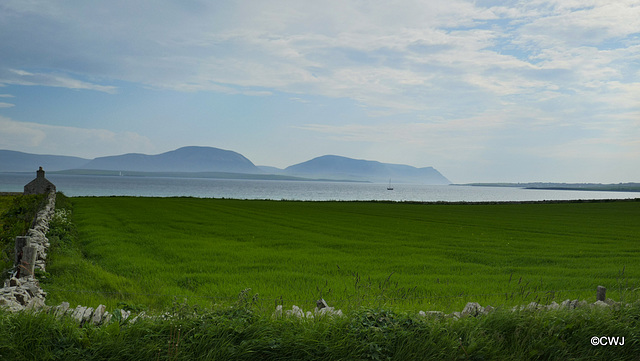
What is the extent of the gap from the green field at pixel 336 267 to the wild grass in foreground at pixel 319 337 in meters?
0.77

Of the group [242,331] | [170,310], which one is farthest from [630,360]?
[170,310]

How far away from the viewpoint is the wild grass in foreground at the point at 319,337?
5055 millimetres

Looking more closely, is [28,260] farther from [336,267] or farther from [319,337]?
[336,267]

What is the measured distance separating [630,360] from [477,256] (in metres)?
11.9

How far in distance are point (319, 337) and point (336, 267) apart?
9.09 m

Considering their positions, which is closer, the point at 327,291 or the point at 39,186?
the point at 327,291

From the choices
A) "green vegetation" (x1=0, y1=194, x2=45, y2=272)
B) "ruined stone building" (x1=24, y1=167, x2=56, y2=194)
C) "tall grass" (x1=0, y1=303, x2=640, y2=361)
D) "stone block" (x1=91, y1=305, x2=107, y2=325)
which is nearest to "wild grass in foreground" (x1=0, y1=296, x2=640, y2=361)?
"tall grass" (x1=0, y1=303, x2=640, y2=361)

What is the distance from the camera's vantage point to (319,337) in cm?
532

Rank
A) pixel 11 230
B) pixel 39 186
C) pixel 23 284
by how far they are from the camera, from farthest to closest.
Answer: pixel 39 186, pixel 11 230, pixel 23 284

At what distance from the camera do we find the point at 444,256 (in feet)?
58.2

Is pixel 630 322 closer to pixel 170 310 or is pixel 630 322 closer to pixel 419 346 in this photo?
pixel 419 346

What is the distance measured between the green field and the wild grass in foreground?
0.77 m

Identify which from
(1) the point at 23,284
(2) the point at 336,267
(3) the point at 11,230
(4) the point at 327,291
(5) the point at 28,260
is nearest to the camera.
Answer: (1) the point at 23,284

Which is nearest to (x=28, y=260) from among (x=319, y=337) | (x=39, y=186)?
(x=319, y=337)
